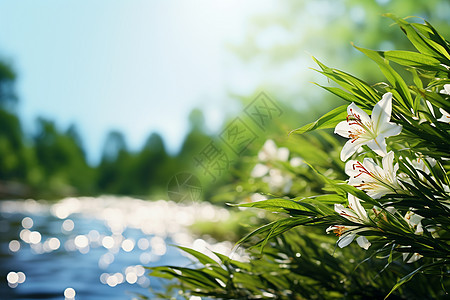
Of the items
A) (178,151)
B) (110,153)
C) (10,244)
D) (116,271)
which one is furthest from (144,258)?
(110,153)

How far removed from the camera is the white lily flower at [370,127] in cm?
96

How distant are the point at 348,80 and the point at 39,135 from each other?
35009 millimetres

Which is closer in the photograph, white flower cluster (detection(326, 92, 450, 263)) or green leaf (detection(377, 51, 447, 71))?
white flower cluster (detection(326, 92, 450, 263))

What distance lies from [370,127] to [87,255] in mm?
7166

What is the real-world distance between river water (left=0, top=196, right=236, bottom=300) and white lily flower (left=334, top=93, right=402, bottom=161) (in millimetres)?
973

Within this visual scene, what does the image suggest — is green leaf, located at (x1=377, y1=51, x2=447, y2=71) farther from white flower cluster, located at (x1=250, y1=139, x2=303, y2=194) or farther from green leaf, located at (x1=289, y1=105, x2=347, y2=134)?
white flower cluster, located at (x1=250, y1=139, x2=303, y2=194)

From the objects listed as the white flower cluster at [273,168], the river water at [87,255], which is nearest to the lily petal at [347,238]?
the river water at [87,255]

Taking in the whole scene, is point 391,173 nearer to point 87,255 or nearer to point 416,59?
point 416,59

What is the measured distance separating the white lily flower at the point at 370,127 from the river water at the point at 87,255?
97 centimetres

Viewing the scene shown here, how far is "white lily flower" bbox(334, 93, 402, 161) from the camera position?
958mm

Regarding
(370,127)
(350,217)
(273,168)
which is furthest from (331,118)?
(273,168)

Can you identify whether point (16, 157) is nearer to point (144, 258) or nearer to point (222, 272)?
point (144, 258)

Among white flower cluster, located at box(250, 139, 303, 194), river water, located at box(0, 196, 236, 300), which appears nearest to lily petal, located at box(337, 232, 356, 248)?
river water, located at box(0, 196, 236, 300)

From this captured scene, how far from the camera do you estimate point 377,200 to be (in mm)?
1018
